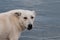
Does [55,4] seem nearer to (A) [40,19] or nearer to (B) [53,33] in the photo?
(A) [40,19]

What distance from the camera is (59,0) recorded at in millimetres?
23875

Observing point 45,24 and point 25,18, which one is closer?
point 25,18

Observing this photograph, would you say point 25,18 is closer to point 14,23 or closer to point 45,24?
point 14,23

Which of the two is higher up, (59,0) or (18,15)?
(18,15)

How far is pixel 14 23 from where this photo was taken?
10.5 metres

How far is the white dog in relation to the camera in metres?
10.3

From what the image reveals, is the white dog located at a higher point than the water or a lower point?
higher

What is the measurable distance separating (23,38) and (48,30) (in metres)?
1.51

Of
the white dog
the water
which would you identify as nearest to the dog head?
the white dog

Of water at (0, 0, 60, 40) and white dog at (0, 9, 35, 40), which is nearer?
white dog at (0, 9, 35, 40)

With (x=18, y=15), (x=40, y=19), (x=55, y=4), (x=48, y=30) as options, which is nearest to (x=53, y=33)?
(x=48, y=30)

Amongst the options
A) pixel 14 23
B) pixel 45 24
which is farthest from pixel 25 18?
pixel 45 24

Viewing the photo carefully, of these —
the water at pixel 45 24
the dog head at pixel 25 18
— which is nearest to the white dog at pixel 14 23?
the dog head at pixel 25 18

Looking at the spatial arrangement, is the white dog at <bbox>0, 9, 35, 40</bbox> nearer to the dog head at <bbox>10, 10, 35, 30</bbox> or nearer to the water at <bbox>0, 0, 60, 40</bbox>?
the dog head at <bbox>10, 10, 35, 30</bbox>
